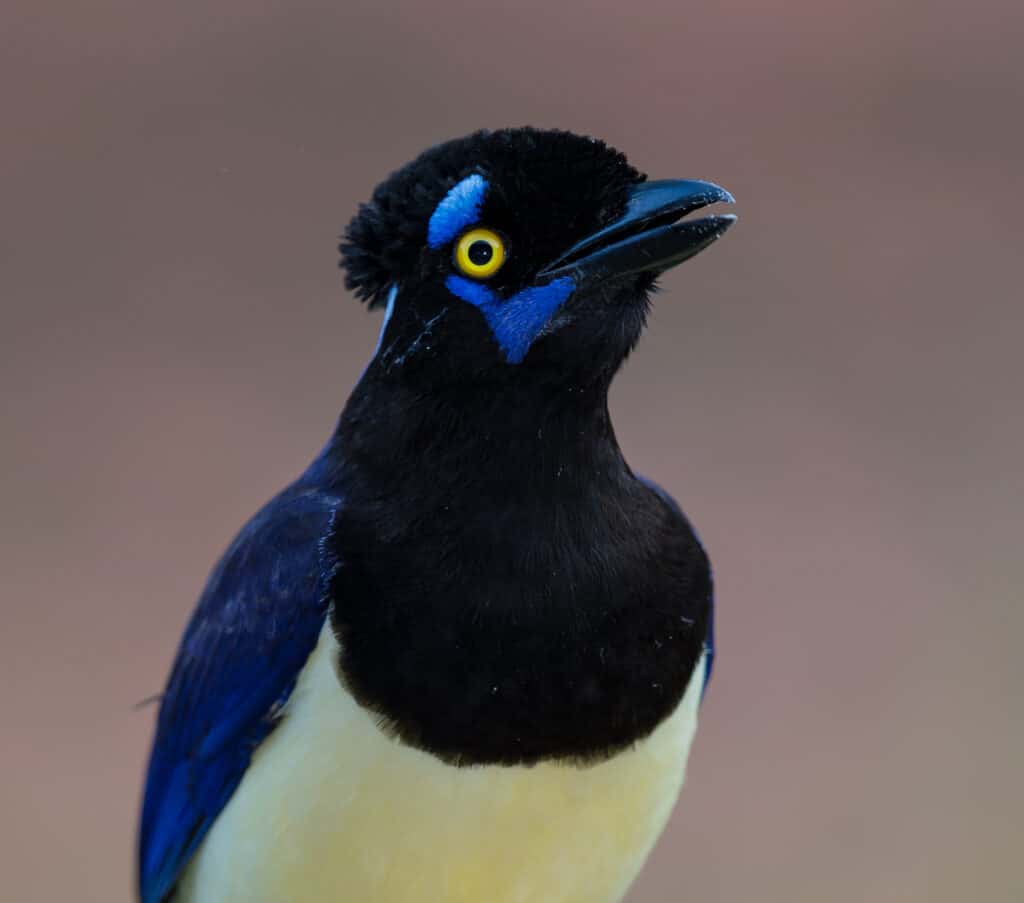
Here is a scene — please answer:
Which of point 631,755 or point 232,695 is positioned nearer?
point 631,755

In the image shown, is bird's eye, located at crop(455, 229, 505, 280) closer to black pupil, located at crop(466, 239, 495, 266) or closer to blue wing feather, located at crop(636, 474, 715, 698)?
black pupil, located at crop(466, 239, 495, 266)

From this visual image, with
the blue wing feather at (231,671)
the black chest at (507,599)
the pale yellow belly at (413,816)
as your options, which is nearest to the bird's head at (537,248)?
the black chest at (507,599)

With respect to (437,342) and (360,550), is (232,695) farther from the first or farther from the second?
(437,342)

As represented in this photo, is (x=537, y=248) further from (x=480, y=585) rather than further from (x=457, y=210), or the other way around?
(x=480, y=585)

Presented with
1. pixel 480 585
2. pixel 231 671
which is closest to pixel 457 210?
pixel 480 585

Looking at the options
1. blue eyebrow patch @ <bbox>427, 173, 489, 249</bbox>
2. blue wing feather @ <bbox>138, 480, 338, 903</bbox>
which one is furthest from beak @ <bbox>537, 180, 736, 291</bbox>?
blue wing feather @ <bbox>138, 480, 338, 903</bbox>

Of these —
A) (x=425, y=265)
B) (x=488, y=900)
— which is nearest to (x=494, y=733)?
(x=488, y=900)
